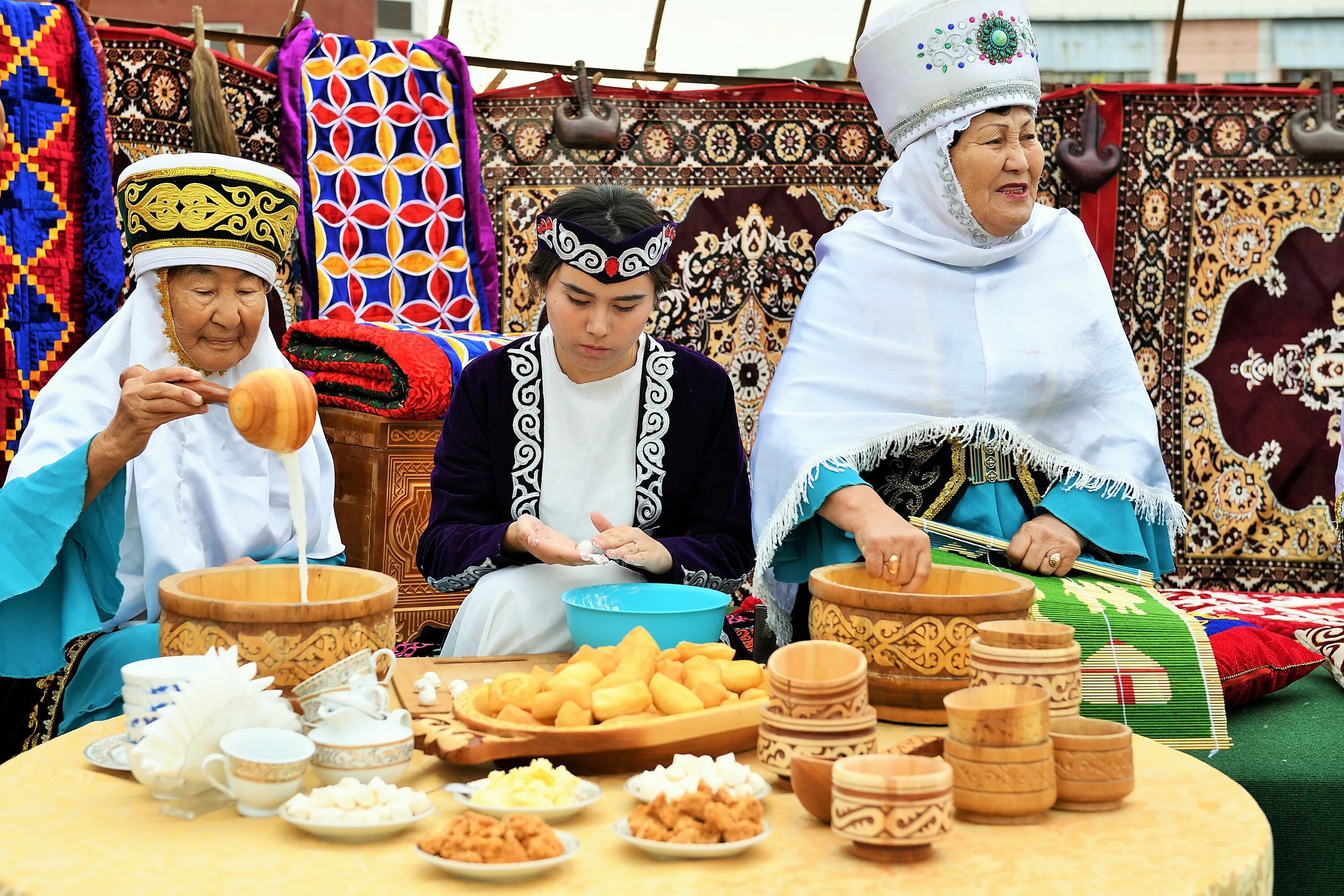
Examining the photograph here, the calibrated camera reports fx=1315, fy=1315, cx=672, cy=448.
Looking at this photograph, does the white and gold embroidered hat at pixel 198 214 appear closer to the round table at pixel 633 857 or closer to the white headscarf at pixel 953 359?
the white headscarf at pixel 953 359

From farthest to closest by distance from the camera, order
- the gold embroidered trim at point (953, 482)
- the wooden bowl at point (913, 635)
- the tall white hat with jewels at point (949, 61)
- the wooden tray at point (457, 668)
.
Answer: the tall white hat with jewels at point (949, 61) → the gold embroidered trim at point (953, 482) → the wooden tray at point (457, 668) → the wooden bowl at point (913, 635)

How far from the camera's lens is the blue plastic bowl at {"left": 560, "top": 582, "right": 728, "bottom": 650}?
6.53ft

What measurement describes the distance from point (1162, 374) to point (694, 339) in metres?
1.81

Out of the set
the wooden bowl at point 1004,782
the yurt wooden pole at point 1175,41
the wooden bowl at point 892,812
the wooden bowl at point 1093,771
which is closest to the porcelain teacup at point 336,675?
the wooden bowl at point 892,812

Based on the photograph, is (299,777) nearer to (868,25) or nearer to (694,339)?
(868,25)

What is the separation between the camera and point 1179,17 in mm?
5234

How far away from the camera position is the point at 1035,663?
1579mm

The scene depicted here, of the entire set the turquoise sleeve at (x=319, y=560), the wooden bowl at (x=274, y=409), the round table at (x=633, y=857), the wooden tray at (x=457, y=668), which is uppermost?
the wooden bowl at (x=274, y=409)

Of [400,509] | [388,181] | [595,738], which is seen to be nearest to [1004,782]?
[595,738]

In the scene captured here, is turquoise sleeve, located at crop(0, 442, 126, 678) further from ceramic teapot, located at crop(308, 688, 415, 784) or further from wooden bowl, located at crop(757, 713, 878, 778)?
wooden bowl, located at crop(757, 713, 878, 778)

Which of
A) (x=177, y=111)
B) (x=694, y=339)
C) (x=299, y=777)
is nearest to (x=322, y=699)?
(x=299, y=777)

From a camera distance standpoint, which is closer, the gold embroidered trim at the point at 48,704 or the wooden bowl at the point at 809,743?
the wooden bowl at the point at 809,743

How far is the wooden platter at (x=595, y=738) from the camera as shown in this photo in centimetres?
157

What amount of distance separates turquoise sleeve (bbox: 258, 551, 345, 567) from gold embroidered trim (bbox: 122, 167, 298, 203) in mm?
793
